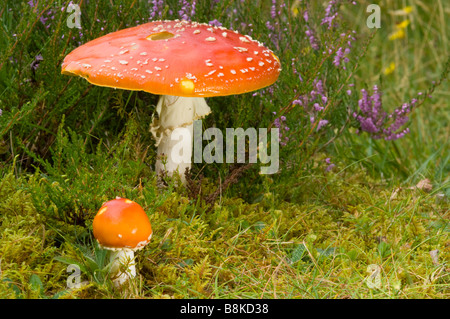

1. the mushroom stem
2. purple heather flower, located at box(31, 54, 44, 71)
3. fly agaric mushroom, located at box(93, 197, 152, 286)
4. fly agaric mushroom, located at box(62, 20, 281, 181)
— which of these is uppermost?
fly agaric mushroom, located at box(62, 20, 281, 181)

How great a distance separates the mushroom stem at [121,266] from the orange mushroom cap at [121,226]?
116mm

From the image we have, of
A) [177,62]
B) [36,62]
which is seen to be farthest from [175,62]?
[36,62]

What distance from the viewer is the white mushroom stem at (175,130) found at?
2.61 m

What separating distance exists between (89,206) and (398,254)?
142cm

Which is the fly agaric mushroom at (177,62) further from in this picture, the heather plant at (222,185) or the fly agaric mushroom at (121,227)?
the fly agaric mushroom at (121,227)

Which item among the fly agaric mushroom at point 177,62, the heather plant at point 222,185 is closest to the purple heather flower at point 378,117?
the heather plant at point 222,185

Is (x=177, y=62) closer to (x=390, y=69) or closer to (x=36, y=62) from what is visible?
(x=36, y=62)

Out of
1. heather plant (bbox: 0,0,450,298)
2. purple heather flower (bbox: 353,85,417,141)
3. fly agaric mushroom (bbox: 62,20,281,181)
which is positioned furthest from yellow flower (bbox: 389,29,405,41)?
fly agaric mushroom (bbox: 62,20,281,181)

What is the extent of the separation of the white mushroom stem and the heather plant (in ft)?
0.42

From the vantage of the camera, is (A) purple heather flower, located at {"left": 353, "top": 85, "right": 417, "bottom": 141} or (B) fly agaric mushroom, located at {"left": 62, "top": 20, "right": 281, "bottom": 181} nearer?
(B) fly agaric mushroom, located at {"left": 62, "top": 20, "right": 281, "bottom": 181}

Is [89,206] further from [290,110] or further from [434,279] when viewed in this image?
[434,279]

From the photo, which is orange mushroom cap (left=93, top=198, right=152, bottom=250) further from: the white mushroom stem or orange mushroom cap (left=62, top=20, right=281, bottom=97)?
the white mushroom stem

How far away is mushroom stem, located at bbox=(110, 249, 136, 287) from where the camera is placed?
1939 mm

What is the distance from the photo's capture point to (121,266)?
76.3 inches
